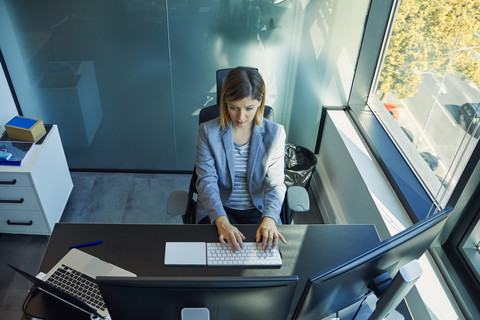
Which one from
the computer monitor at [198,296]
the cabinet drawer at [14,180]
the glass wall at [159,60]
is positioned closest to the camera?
the computer monitor at [198,296]

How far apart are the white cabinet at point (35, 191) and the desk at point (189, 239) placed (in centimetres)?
87

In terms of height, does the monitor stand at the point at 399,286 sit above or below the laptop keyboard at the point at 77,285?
above

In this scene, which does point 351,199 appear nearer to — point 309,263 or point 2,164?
point 309,263

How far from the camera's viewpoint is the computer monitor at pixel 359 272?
1.09 meters

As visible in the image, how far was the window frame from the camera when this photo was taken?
1699 mm

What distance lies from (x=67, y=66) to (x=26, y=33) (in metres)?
0.34

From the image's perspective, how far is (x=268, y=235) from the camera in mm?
1675

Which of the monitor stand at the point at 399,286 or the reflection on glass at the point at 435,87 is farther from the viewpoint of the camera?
the reflection on glass at the point at 435,87

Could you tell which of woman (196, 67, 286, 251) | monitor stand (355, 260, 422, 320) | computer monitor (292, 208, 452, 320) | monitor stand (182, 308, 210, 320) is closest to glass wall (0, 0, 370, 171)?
woman (196, 67, 286, 251)

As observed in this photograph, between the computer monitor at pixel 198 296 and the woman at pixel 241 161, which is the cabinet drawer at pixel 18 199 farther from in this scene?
the computer monitor at pixel 198 296

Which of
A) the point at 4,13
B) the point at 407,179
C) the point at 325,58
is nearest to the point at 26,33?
the point at 4,13

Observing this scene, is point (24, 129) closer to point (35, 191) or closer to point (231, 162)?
point (35, 191)

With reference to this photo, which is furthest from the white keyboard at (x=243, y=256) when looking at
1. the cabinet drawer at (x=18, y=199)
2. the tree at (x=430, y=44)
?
the cabinet drawer at (x=18, y=199)

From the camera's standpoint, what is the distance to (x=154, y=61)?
2871 mm
